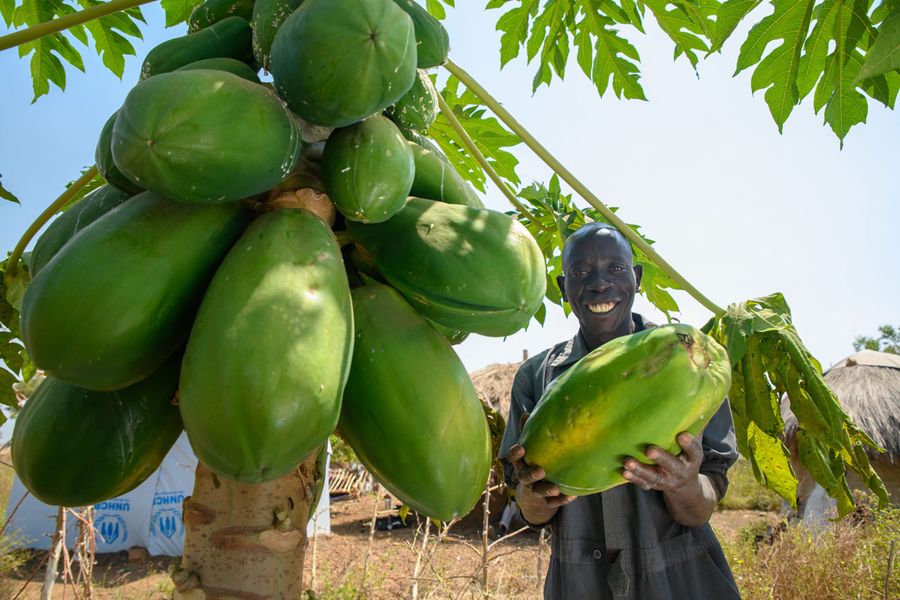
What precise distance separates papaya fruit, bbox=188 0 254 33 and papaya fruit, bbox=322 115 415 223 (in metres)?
0.54

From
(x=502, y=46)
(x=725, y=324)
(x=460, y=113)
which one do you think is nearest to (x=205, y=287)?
(x=725, y=324)

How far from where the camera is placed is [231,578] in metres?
1.03

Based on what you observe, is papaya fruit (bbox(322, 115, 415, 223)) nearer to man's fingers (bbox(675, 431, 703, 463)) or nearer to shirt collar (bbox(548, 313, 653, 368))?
man's fingers (bbox(675, 431, 703, 463))

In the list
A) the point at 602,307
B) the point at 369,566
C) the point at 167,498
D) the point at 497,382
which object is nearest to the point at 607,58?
the point at 602,307

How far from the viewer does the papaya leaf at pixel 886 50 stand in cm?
140

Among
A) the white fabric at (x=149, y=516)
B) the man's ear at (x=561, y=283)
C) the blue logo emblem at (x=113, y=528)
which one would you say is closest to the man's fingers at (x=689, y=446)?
the man's ear at (x=561, y=283)

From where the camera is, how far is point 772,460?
191 cm

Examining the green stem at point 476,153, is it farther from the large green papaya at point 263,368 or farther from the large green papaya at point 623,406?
the large green papaya at point 263,368

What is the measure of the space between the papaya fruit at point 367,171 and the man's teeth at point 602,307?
164 cm

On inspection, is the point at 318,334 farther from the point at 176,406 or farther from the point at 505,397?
the point at 505,397

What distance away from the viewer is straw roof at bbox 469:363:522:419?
1443cm

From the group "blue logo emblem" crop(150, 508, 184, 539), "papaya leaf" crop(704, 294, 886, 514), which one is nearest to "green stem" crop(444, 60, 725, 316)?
"papaya leaf" crop(704, 294, 886, 514)

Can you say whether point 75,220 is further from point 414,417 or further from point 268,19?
point 414,417

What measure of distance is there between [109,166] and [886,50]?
1.61 m
